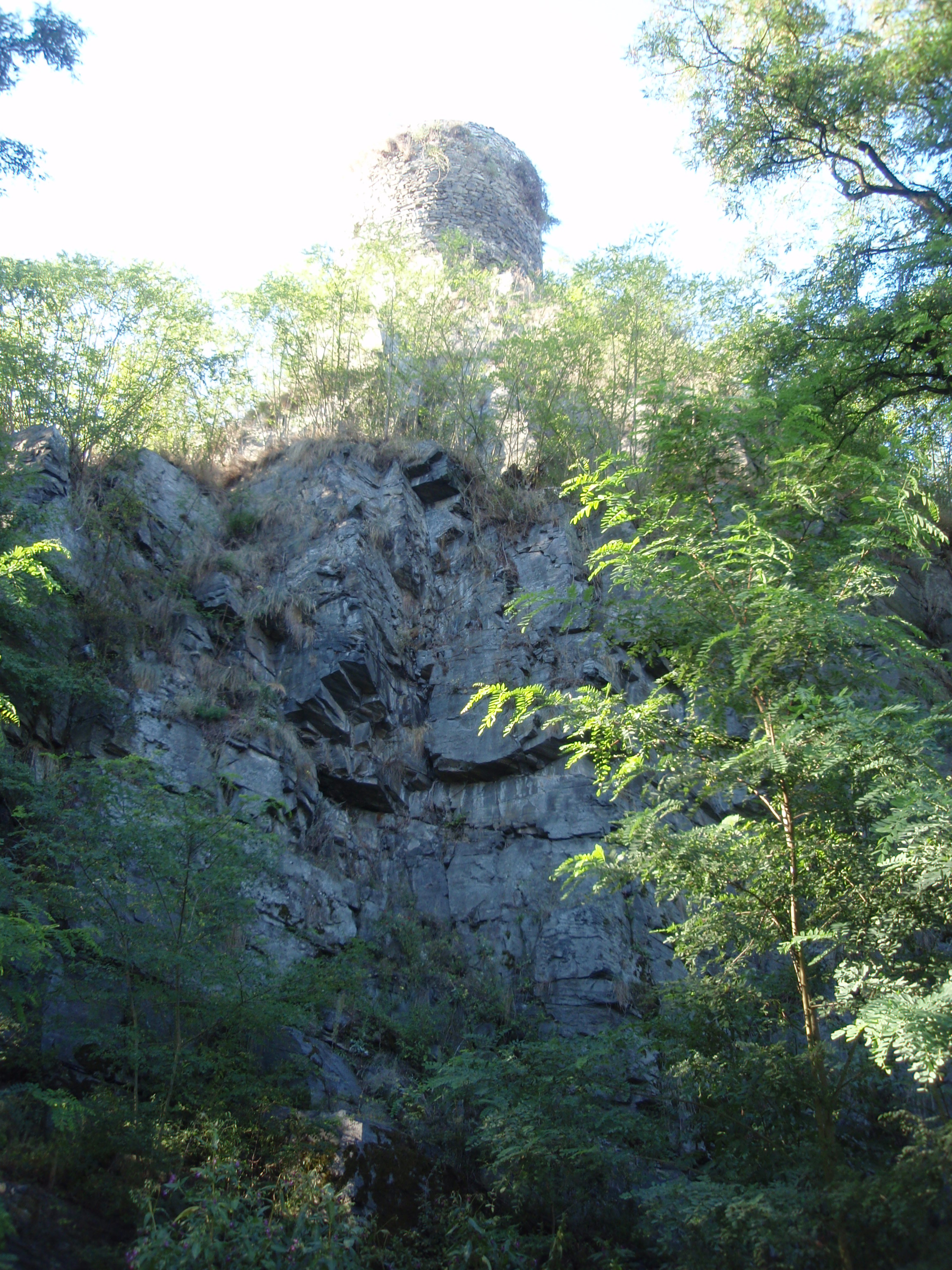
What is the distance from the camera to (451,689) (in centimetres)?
1197

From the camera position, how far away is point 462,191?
23125 mm

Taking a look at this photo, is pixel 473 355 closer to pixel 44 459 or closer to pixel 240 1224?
pixel 44 459

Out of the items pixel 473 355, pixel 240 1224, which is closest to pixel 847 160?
pixel 473 355

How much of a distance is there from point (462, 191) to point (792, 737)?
21.6m

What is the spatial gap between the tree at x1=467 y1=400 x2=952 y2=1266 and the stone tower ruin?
17190mm

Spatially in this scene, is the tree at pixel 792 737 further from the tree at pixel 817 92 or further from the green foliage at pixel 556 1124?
the tree at pixel 817 92

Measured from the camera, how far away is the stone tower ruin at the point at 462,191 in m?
22.5

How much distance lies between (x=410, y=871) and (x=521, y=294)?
1237 centimetres

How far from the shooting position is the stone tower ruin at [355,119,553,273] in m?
22.5

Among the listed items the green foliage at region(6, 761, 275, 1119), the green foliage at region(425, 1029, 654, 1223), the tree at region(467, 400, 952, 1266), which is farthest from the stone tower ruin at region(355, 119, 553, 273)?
the green foliage at region(425, 1029, 654, 1223)

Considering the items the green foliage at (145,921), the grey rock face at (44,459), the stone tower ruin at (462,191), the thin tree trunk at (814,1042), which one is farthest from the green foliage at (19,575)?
the stone tower ruin at (462,191)

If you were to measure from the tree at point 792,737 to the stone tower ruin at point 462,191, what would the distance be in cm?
1719

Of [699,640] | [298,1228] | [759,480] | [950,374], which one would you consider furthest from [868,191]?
[298,1228]

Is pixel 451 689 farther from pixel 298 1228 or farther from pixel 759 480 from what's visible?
pixel 298 1228
